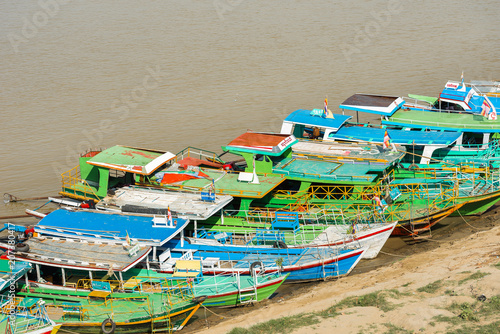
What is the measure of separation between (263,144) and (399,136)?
7529 millimetres

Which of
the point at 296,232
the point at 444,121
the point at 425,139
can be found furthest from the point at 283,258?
the point at 444,121

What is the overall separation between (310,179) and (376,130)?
23.0ft

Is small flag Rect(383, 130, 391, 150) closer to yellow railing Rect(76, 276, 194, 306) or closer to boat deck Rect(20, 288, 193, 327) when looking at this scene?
yellow railing Rect(76, 276, 194, 306)

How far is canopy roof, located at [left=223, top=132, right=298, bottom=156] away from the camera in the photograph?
26781 mm

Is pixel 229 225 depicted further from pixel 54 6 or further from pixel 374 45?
pixel 54 6

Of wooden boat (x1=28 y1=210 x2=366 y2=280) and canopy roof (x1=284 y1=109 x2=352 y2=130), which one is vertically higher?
canopy roof (x1=284 y1=109 x2=352 y2=130)

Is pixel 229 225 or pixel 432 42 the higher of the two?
pixel 432 42

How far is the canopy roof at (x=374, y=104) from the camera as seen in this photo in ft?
104

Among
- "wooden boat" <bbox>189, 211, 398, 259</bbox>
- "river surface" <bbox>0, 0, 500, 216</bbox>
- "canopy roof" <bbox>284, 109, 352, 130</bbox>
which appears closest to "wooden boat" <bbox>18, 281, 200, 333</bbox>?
"wooden boat" <bbox>189, 211, 398, 259</bbox>

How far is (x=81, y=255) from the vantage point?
842 inches

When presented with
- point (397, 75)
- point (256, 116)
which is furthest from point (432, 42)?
point (256, 116)

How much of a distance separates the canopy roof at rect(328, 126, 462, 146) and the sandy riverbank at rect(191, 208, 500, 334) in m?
A: 4.90

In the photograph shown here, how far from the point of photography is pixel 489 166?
29094mm

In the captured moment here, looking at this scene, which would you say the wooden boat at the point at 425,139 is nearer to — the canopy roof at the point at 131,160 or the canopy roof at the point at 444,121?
the canopy roof at the point at 444,121
